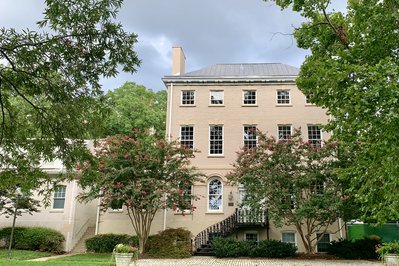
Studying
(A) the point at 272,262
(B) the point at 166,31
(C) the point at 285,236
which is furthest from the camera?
(C) the point at 285,236

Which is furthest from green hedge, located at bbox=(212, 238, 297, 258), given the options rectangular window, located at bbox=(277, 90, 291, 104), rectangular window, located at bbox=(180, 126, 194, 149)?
rectangular window, located at bbox=(277, 90, 291, 104)

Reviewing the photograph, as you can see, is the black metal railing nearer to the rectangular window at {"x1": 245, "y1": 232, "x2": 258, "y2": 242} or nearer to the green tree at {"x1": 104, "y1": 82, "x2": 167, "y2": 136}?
the rectangular window at {"x1": 245, "y1": 232, "x2": 258, "y2": 242}

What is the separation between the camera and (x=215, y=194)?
24.0 meters

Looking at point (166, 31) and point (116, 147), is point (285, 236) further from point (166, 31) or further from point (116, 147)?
point (166, 31)

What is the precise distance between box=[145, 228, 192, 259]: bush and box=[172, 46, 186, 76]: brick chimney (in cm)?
1131

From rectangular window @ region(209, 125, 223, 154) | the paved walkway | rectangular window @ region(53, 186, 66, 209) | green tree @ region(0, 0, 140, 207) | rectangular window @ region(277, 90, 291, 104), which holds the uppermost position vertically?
rectangular window @ region(277, 90, 291, 104)

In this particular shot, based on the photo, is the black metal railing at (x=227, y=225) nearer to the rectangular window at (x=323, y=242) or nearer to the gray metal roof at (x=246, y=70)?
the rectangular window at (x=323, y=242)

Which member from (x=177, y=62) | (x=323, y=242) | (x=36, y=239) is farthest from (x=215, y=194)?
(x=36, y=239)

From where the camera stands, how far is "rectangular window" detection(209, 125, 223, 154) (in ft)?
82.2

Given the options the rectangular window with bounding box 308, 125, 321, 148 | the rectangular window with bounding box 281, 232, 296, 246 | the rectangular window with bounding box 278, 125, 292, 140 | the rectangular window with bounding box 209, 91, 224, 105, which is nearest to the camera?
the rectangular window with bounding box 281, 232, 296, 246

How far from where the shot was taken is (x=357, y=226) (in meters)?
23.5

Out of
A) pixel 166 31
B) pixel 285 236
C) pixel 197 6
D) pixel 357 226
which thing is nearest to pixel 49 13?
pixel 166 31

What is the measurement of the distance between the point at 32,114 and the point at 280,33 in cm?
986

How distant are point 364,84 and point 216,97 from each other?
697 inches
